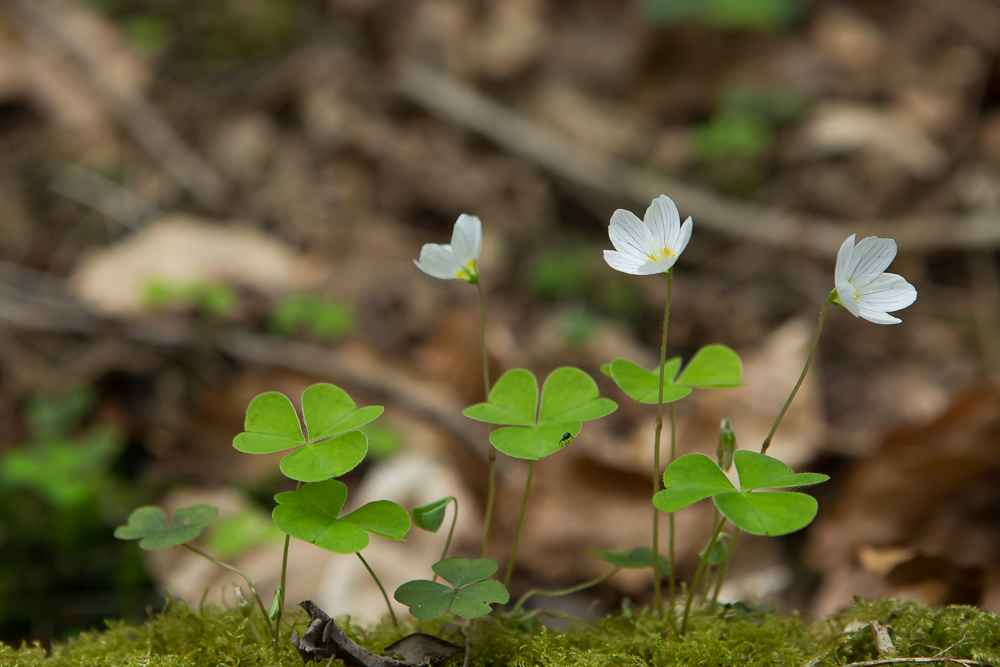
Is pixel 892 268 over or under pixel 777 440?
over

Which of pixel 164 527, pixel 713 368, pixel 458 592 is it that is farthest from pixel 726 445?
pixel 164 527

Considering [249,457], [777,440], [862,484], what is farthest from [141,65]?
[862,484]

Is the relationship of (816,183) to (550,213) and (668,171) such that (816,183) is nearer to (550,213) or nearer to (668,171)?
(668,171)

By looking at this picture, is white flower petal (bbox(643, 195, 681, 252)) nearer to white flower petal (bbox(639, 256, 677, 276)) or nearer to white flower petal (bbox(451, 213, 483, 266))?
white flower petal (bbox(639, 256, 677, 276))

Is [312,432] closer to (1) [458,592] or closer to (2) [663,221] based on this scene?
(1) [458,592]

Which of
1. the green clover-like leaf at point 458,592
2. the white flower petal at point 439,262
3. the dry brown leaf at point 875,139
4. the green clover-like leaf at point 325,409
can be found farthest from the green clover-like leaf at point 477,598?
the dry brown leaf at point 875,139

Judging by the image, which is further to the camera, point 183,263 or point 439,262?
point 183,263
